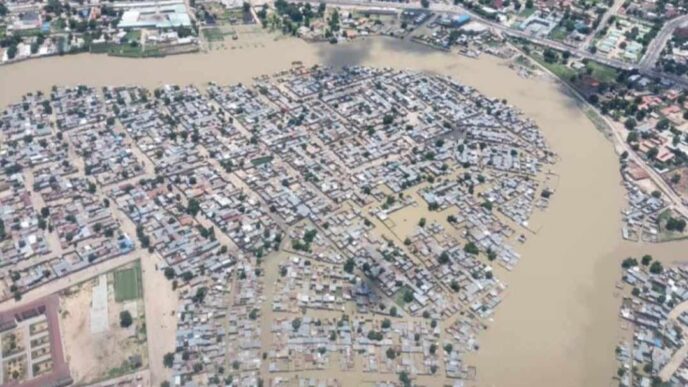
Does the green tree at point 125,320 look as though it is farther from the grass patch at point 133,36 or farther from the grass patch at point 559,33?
the grass patch at point 559,33

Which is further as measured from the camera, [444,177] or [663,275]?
[444,177]

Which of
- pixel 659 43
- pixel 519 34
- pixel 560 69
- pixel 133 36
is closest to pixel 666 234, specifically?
pixel 560 69

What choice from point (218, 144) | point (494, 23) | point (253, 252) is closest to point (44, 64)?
point (218, 144)

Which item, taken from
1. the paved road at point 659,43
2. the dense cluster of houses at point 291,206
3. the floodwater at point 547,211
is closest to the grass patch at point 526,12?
the floodwater at point 547,211

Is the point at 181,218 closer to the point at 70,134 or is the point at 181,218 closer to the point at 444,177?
the point at 70,134

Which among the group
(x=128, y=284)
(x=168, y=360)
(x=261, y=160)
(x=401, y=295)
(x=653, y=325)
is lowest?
(x=653, y=325)

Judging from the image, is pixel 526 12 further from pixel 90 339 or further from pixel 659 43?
pixel 90 339

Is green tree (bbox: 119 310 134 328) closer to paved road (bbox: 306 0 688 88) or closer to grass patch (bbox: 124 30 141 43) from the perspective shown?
grass patch (bbox: 124 30 141 43)
